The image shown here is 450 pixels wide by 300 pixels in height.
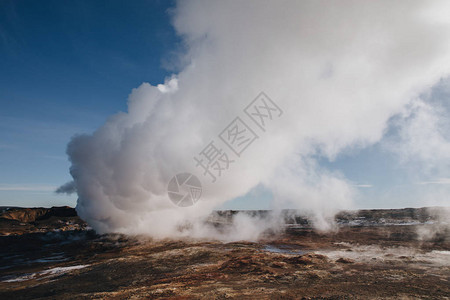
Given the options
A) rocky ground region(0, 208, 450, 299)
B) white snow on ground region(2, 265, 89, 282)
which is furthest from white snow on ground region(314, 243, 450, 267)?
white snow on ground region(2, 265, 89, 282)

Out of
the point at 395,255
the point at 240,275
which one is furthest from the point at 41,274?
the point at 395,255

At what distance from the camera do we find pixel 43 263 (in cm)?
2194

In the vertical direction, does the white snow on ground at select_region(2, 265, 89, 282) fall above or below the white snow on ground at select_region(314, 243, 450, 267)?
below

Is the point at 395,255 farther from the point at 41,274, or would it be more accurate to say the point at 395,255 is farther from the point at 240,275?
the point at 41,274

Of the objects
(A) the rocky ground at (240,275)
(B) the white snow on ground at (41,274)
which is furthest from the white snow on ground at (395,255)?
(B) the white snow on ground at (41,274)

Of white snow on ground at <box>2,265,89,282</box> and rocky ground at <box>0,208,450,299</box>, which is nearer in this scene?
rocky ground at <box>0,208,450,299</box>

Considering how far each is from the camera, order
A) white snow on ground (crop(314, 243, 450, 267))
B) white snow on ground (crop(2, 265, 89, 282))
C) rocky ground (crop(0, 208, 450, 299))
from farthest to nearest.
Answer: white snow on ground (crop(2, 265, 89, 282)) < white snow on ground (crop(314, 243, 450, 267)) < rocky ground (crop(0, 208, 450, 299))

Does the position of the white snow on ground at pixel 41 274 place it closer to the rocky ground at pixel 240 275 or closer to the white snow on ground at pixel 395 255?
the rocky ground at pixel 240 275

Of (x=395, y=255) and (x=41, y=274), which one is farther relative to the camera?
(x=395, y=255)

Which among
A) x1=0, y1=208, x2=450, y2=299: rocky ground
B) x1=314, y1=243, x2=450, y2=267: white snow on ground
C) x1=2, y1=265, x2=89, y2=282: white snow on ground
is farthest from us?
x1=2, y1=265, x2=89, y2=282: white snow on ground

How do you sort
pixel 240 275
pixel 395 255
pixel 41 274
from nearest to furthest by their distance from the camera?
pixel 240 275
pixel 41 274
pixel 395 255

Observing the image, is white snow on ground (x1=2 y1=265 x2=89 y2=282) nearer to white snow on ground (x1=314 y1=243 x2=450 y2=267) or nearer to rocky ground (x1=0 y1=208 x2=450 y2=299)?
rocky ground (x1=0 y1=208 x2=450 y2=299)

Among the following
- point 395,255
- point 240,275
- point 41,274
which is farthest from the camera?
point 395,255

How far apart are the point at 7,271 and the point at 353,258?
91.7ft
